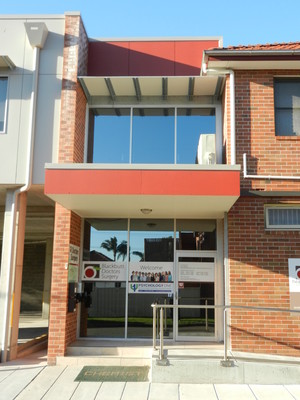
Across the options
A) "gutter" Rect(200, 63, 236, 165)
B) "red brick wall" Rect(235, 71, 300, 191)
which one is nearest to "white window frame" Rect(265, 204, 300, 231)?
"red brick wall" Rect(235, 71, 300, 191)

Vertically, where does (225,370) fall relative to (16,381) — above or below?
above

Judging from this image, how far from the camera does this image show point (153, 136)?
10.3 metres

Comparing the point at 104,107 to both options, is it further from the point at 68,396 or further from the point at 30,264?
the point at 30,264

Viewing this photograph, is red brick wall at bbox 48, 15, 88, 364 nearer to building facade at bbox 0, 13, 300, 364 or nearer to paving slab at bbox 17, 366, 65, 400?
building facade at bbox 0, 13, 300, 364

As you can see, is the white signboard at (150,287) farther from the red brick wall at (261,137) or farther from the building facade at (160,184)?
the red brick wall at (261,137)

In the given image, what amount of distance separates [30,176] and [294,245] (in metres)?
5.69

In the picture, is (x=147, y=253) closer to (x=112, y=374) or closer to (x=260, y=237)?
(x=260, y=237)

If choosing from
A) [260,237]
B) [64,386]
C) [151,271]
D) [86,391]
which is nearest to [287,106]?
[260,237]

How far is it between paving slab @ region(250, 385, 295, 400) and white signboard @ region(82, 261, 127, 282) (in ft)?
12.7

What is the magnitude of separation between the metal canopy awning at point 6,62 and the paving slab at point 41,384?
256 inches

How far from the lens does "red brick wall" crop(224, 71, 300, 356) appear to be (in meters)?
8.29

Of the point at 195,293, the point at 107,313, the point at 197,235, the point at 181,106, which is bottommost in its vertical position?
the point at 107,313

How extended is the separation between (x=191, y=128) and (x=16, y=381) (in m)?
6.49

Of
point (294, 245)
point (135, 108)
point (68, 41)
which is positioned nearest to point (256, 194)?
point (294, 245)
